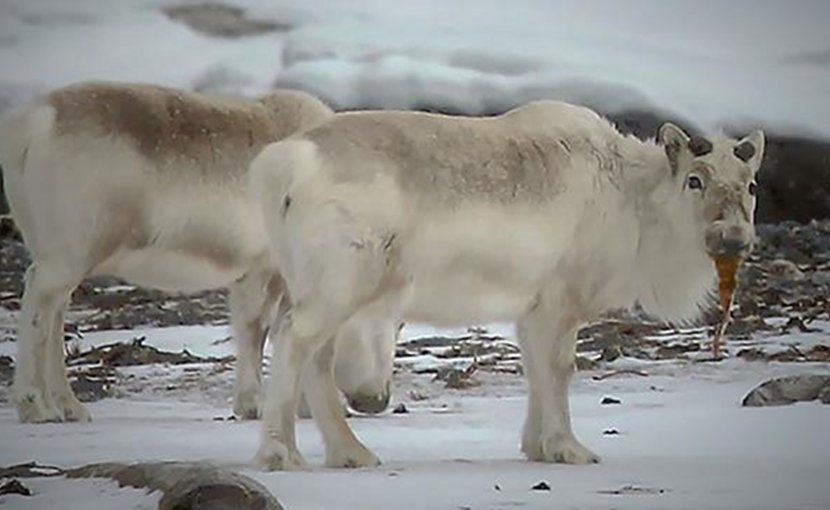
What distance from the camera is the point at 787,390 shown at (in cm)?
231

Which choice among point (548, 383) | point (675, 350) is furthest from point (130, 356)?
point (675, 350)

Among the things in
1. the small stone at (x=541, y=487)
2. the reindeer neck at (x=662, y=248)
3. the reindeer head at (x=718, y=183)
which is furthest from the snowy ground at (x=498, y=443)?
the reindeer head at (x=718, y=183)

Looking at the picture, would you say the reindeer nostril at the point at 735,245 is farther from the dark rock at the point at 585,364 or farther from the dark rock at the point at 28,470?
the dark rock at the point at 28,470

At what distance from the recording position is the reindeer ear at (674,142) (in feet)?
7.54

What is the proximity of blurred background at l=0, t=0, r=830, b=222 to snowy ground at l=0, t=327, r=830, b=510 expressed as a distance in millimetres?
353

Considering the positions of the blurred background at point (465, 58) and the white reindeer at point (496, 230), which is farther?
the blurred background at point (465, 58)

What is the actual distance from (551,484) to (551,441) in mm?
126

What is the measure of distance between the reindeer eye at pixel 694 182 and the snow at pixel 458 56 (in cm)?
11

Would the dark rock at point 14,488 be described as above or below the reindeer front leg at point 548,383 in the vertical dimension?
below

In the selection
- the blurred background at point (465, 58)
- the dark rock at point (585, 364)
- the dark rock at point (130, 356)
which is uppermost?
the blurred background at point (465, 58)

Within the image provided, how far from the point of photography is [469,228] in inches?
87.1

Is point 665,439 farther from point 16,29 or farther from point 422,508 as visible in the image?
point 16,29

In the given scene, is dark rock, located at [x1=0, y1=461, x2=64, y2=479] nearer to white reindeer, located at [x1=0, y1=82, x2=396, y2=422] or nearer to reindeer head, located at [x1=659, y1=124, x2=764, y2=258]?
white reindeer, located at [x1=0, y1=82, x2=396, y2=422]

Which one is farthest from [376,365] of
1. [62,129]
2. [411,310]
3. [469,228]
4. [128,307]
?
[62,129]
